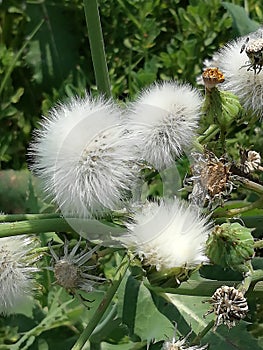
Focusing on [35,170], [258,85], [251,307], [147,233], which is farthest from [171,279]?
[251,307]

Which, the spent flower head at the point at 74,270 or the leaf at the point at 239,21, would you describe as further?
the leaf at the point at 239,21

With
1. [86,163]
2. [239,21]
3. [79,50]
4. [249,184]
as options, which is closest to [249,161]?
[249,184]

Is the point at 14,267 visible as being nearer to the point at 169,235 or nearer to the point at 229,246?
the point at 169,235

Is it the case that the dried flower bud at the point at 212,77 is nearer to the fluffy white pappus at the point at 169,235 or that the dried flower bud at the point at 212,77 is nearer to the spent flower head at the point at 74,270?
the fluffy white pappus at the point at 169,235

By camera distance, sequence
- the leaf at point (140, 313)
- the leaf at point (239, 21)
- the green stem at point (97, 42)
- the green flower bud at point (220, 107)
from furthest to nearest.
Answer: the leaf at point (239, 21), the leaf at point (140, 313), the green stem at point (97, 42), the green flower bud at point (220, 107)

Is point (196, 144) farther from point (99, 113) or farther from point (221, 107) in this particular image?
point (99, 113)

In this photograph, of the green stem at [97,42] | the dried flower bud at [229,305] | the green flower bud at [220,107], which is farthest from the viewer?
the green stem at [97,42]

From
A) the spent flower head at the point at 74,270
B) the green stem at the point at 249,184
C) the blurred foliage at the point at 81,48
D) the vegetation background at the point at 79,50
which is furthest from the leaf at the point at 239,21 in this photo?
the spent flower head at the point at 74,270
